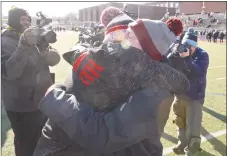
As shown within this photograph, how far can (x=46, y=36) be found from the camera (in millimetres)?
2549

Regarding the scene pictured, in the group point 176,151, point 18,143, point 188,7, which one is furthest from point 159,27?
point 188,7

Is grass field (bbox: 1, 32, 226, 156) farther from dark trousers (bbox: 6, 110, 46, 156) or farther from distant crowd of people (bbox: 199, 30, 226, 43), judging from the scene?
distant crowd of people (bbox: 199, 30, 226, 43)

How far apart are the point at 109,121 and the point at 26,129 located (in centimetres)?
168


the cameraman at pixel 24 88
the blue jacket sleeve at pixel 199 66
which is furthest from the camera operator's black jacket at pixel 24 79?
the blue jacket sleeve at pixel 199 66

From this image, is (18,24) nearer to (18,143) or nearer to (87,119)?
(18,143)

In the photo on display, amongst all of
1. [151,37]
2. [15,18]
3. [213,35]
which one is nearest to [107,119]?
[151,37]

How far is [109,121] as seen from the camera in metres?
1.26

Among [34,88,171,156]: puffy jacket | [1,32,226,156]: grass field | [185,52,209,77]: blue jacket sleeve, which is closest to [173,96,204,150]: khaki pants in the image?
[185,52,209,77]: blue jacket sleeve

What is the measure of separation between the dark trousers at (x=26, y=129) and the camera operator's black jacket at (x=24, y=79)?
67mm

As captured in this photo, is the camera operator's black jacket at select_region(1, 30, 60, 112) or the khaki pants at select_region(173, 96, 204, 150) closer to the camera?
the camera operator's black jacket at select_region(1, 30, 60, 112)

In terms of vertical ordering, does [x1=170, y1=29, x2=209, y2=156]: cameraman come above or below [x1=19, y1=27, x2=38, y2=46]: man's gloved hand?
below

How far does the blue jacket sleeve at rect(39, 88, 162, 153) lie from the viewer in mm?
1245

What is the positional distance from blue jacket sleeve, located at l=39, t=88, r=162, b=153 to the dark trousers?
152cm

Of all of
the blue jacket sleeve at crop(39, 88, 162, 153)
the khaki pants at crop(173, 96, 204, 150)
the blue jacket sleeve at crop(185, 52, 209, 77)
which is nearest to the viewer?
the blue jacket sleeve at crop(39, 88, 162, 153)
